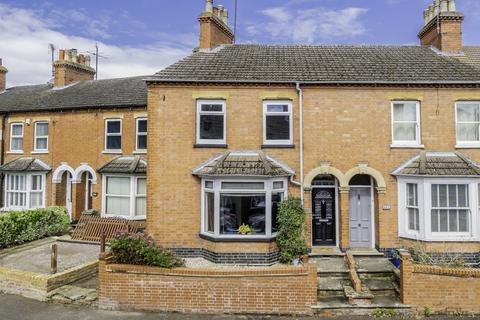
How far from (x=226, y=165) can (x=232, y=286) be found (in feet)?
14.0

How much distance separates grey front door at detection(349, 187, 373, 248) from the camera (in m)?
12.9

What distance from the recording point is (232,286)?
29.5 feet

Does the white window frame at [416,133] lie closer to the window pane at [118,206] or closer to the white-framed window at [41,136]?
the window pane at [118,206]

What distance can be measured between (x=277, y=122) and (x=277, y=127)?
0.19 meters

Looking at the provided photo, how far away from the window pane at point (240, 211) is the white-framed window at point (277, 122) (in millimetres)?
2332

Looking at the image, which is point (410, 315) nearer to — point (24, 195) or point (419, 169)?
point (419, 169)

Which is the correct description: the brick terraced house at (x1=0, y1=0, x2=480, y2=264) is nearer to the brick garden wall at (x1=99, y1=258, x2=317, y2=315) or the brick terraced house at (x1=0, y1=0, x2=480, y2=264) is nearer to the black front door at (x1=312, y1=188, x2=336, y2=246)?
the black front door at (x1=312, y1=188, x2=336, y2=246)

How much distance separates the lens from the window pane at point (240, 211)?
11844 millimetres

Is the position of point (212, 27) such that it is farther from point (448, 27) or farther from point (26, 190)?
point (26, 190)

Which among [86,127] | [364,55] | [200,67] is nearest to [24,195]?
[86,127]

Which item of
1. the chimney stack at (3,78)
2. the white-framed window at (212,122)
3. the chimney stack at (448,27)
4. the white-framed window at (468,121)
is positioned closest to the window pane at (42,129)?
the chimney stack at (3,78)

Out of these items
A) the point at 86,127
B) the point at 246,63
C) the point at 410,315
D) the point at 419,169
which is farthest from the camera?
the point at 86,127

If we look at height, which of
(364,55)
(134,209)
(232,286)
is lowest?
(232,286)

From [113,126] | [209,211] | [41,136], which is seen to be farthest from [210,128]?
[41,136]
